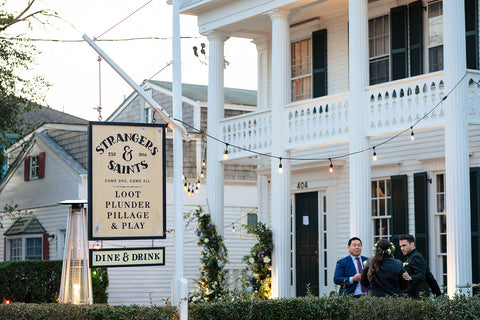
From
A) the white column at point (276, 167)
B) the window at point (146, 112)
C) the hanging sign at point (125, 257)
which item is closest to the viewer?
the hanging sign at point (125, 257)

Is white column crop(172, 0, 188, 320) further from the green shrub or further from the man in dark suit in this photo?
the man in dark suit

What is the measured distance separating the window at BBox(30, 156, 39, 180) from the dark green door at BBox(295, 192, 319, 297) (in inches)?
424

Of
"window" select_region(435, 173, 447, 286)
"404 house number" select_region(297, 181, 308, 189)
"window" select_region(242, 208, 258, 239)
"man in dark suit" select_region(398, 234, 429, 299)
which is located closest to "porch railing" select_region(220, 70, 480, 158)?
"window" select_region(435, 173, 447, 286)

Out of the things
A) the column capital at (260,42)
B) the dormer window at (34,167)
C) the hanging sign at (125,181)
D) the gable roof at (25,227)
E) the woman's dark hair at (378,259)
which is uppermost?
the column capital at (260,42)

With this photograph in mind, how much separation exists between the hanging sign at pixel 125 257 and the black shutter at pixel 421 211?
776 cm

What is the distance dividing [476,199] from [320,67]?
559cm

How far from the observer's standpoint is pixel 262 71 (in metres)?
22.4

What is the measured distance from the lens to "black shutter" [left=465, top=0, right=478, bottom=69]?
16.5 m

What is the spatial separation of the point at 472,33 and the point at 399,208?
4.02m

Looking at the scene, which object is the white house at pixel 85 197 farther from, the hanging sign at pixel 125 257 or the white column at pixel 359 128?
the hanging sign at pixel 125 257

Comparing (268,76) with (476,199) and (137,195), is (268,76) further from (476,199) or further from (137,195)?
(137,195)

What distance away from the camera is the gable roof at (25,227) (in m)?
28.0

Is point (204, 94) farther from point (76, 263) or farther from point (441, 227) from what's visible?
point (76, 263)

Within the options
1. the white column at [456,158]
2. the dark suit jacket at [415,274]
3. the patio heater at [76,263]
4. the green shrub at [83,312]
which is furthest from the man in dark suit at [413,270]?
the patio heater at [76,263]
